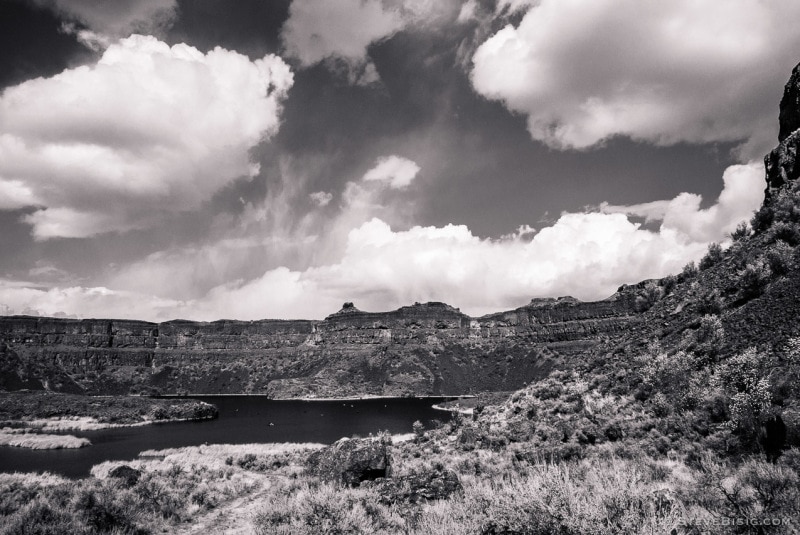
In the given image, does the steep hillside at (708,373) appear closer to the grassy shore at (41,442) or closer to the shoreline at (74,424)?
the grassy shore at (41,442)

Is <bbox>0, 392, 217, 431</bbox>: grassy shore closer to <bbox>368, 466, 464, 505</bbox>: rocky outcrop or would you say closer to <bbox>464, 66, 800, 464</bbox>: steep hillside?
<bbox>464, 66, 800, 464</bbox>: steep hillside

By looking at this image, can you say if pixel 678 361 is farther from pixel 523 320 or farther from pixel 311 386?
pixel 523 320

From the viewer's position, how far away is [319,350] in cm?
16162

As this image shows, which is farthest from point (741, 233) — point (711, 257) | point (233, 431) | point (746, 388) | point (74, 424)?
point (74, 424)

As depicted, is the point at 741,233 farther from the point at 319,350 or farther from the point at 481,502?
the point at 319,350

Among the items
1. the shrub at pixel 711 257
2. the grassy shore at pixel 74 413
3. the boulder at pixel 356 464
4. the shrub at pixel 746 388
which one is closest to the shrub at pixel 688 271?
the shrub at pixel 711 257

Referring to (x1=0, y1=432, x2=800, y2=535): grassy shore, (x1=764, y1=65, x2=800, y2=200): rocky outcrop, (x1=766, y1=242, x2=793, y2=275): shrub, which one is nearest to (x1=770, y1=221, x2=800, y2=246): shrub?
(x1=766, y1=242, x2=793, y2=275): shrub

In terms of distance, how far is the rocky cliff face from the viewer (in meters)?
127

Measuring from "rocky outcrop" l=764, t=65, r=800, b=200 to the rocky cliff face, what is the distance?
92.2 m

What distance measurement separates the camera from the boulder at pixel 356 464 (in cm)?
1723

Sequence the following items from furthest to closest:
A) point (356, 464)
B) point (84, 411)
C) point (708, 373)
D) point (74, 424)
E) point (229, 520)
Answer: point (84, 411) < point (74, 424) < point (708, 373) < point (356, 464) < point (229, 520)

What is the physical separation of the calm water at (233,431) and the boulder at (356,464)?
2930cm

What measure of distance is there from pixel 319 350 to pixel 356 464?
489ft

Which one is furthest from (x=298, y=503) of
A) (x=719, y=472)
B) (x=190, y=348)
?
(x=190, y=348)
